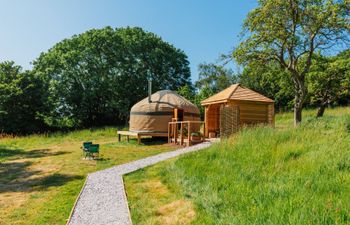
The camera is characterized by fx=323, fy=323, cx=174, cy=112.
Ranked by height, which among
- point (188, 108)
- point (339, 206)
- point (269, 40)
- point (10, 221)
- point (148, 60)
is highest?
point (148, 60)

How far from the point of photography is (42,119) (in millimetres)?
26547

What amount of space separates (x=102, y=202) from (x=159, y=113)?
1044cm

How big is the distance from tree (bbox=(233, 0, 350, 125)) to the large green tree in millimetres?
17599

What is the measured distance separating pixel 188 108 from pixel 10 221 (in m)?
11.9

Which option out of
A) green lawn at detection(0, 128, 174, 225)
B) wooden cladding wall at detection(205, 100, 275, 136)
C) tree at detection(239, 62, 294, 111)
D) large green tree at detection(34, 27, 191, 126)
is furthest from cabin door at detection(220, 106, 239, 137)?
large green tree at detection(34, 27, 191, 126)

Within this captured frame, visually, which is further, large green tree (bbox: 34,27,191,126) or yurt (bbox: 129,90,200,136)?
large green tree (bbox: 34,27,191,126)

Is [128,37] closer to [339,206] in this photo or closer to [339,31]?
[339,31]

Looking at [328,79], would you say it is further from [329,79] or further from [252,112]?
[252,112]

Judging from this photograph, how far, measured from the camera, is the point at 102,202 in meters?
5.16

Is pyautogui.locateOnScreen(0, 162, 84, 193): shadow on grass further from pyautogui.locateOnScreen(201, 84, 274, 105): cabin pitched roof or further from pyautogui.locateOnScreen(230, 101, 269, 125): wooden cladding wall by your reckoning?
pyautogui.locateOnScreen(230, 101, 269, 125): wooden cladding wall

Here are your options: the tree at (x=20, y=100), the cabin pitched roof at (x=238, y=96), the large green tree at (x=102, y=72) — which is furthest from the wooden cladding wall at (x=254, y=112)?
the tree at (x=20, y=100)

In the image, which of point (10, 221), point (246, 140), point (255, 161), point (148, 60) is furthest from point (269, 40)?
point (148, 60)

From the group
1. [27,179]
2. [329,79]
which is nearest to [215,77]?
[329,79]

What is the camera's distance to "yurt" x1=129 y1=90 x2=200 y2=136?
1542 cm
